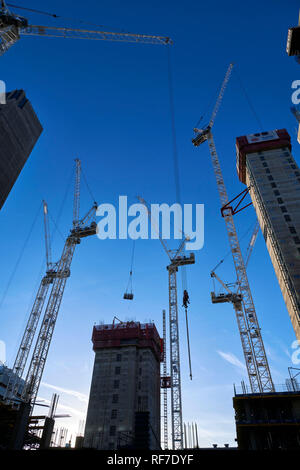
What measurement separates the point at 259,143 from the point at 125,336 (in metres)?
79.2

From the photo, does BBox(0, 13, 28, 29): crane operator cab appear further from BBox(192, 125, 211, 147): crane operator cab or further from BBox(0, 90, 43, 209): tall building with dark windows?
BBox(192, 125, 211, 147): crane operator cab

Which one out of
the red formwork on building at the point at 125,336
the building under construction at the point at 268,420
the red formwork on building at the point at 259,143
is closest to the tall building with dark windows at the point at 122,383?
the red formwork on building at the point at 125,336

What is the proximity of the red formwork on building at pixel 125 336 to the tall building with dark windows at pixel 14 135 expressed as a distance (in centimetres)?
5078

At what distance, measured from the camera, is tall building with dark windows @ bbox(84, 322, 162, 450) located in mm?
79812

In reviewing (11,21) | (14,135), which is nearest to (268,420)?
(14,135)

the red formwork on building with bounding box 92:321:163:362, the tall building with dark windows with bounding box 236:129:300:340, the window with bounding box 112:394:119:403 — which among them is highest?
the tall building with dark windows with bounding box 236:129:300:340

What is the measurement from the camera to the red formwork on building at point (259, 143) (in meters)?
104

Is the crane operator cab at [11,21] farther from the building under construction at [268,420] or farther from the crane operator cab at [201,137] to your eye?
the building under construction at [268,420]

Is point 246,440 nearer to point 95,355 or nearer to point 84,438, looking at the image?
point 84,438

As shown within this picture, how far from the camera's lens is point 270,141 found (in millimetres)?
105500

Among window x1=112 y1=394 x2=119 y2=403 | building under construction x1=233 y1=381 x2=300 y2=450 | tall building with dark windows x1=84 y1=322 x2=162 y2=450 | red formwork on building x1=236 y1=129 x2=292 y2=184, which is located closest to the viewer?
building under construction x1=233 y1=381 x2=300 y2=450

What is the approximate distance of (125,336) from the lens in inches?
3819

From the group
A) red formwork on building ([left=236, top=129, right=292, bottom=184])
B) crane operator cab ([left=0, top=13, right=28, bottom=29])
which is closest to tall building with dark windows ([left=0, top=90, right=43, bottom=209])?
crane operator cab ([left=0, top=13, right=28, bottom=29])

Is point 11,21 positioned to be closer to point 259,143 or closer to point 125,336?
point 259,143
